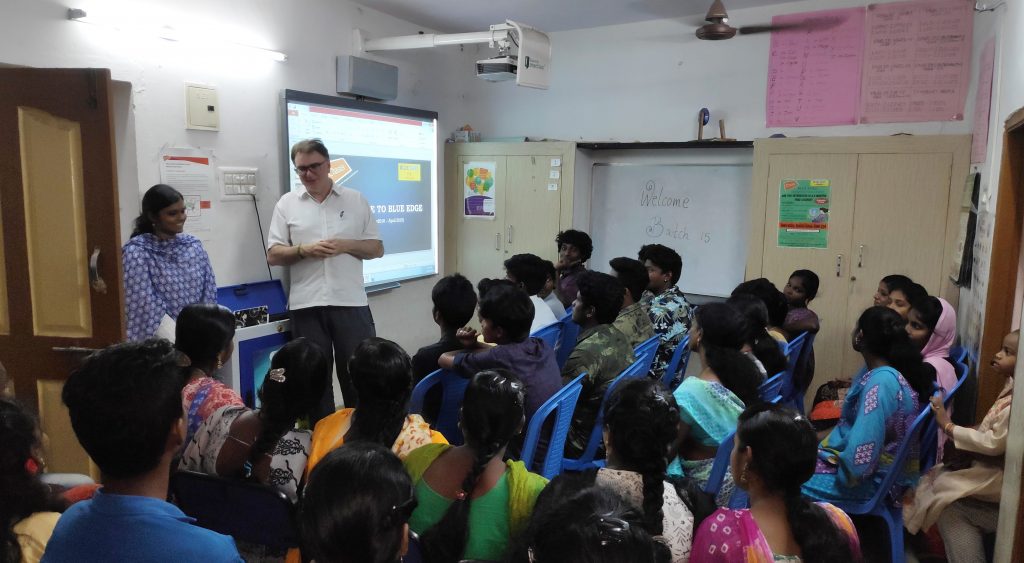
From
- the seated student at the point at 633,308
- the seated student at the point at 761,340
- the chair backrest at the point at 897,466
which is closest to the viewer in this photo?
the chair backrest at the point at 897,466

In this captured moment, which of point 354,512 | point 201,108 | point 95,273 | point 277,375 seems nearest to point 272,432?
point 277,375

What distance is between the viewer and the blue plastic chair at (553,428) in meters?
2.05

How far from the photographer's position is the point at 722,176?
4785 mm

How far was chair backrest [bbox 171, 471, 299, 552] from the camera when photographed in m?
1.43

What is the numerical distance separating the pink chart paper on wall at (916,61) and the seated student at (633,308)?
2.14 metres

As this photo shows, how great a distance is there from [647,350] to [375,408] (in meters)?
1.54

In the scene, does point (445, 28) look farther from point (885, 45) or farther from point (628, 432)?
point (628, 432)

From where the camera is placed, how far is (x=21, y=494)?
1175mm

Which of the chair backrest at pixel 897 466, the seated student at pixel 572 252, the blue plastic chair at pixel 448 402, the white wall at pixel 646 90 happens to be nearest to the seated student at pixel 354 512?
the blue plastic chair at pixel 448 402

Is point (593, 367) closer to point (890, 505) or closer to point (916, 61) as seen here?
point (890, 505)

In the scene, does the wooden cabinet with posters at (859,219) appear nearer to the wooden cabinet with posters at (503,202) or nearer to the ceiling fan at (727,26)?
the ceiling fan at (727,26)

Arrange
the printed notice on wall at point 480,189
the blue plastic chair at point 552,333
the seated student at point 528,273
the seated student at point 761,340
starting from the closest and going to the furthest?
1. the seated student at point 761,340
2. the blue plastic chair at point 552,333
3. the seated student at point 528,273
4. the printed notice on wall at point 480,189

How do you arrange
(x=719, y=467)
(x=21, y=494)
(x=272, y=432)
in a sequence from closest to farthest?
(x=21, y=494) → (x=272, y=432) → (x=719, y=467)

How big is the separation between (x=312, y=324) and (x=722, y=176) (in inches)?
120
